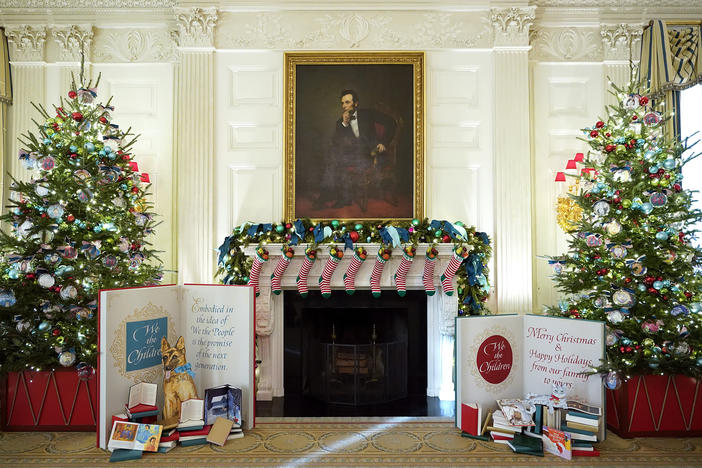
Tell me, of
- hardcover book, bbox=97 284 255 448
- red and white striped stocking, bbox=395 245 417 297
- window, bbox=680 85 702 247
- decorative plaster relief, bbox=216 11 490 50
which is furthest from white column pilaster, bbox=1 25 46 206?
window, bbox=680 85 702 247

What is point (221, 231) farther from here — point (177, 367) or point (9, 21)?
point (9, 21)

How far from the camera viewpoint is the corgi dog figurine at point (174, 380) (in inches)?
145

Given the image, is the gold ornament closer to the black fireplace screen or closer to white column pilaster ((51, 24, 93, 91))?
the black fireplace screen

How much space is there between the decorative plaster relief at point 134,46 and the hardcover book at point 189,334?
3.13 meters

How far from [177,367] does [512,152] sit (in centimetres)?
406

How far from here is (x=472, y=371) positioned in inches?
152

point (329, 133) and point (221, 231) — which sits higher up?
point (329, 133)

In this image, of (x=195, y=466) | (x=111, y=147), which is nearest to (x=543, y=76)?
(x=111, y=147)

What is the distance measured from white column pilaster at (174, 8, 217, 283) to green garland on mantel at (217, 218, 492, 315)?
48 cm

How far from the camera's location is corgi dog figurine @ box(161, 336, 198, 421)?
3686 mm

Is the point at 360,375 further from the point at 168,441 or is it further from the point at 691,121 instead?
the point at 691,121

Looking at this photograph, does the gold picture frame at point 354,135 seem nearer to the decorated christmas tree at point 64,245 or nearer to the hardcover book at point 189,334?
the hardcover book at point 189,334

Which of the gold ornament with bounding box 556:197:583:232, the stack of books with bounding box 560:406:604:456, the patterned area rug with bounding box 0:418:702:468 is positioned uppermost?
the gold ornament with bounding box 556:197:583:232

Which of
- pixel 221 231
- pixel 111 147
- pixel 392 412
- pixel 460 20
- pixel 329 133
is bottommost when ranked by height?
pixel 392 412
